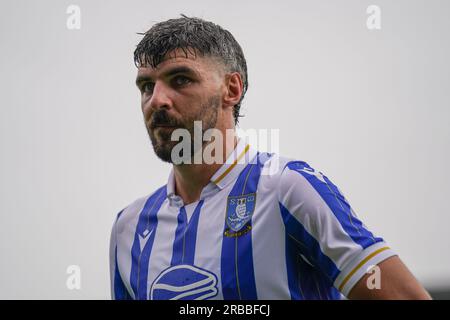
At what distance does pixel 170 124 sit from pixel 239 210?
556 mm

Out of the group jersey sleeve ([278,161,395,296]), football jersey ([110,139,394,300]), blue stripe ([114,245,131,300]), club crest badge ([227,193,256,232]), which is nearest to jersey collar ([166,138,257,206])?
football jersey ([110,139,394,300])

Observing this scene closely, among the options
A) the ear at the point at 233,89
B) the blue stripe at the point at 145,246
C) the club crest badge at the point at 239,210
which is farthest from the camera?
the ear at the point at 233,89

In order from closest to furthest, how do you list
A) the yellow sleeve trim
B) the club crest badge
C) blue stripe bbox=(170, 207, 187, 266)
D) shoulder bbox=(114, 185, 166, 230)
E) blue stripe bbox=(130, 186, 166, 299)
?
the yellow sleeve trim
the club crest badge
blue stripe bbox=(170, 207, 187, 266)
blue stripe bbox=(130, 186, 166, 299)
shoulder bbox=(114, 185, 166, 230)

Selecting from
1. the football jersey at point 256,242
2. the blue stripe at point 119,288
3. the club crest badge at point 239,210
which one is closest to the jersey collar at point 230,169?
the football jersey at point 256,242

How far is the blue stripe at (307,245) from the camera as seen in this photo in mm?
2662

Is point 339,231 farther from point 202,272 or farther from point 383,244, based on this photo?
point 202,272

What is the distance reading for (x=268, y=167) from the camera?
10.3ft

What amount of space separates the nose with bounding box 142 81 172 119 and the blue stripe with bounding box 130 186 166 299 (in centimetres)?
61

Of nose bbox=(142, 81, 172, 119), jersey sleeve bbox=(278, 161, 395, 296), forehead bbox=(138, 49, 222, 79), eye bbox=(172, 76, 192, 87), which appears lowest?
jersey sleeve bbox=(278, 161, 395, 296)

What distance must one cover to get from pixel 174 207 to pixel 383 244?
123 centimetres

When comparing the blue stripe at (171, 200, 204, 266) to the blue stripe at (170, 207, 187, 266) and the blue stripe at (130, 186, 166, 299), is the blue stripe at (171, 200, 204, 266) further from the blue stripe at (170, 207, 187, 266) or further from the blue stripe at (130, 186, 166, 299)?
the blue stripe at (130, 186, 166, 299)

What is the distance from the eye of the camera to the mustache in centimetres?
314

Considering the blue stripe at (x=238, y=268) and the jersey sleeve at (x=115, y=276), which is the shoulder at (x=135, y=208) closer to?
the jersey sleeve at (x=115, y=276)
